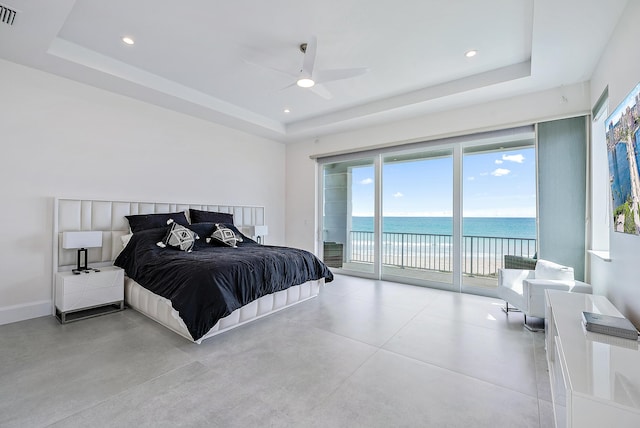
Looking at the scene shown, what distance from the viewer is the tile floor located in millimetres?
1692

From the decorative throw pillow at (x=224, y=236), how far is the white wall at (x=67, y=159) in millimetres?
Result: 922

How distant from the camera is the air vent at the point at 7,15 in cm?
232

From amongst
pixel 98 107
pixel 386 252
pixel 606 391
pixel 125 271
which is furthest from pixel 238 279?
pixel 386 252

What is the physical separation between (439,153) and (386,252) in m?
2.08

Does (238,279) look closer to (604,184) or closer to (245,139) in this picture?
(245,139)

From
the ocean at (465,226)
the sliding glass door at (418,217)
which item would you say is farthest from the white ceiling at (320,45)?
the ocean at (465,226)

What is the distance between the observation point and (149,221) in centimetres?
396

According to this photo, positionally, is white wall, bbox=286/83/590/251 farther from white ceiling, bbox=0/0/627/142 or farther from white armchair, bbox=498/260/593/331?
white armchair, bbox=498/260/593/331

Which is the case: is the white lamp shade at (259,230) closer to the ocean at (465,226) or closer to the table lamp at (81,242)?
the ocean at (465,226)

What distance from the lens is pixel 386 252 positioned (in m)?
5.61

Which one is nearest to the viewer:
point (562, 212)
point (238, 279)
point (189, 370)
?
point (189, 370)

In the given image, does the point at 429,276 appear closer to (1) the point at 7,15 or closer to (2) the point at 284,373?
(2) the point at 284,373

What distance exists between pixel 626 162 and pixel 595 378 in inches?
57.6

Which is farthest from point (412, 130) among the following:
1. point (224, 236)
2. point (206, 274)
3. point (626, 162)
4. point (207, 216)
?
point (206, 274)
